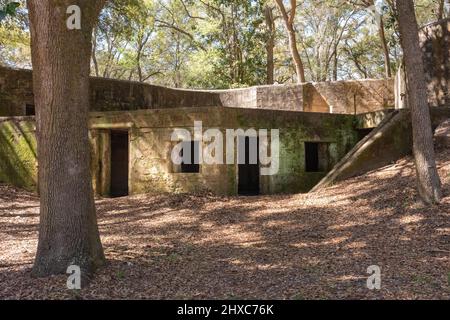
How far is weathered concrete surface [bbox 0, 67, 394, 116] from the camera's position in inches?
591

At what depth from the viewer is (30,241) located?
274 inches

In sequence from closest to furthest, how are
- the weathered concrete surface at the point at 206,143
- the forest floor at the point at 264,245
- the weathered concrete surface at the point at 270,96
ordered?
the forest floor at the point at 264,245
the weathered concrete surface at the point at 206,143
the weathered concrete surface at the point at 270,96

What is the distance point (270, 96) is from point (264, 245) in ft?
35.8

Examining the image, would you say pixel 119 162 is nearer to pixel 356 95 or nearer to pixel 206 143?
pixel 206 143

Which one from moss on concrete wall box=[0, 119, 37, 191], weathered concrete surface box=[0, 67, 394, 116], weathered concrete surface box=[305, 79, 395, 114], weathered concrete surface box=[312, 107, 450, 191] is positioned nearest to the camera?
weathered concrete surface box=[312, 107, 450, 191]

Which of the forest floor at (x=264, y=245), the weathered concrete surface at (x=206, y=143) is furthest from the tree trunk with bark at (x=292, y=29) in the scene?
the forest floor at (x=264, y=245)

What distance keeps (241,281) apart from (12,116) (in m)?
10.4

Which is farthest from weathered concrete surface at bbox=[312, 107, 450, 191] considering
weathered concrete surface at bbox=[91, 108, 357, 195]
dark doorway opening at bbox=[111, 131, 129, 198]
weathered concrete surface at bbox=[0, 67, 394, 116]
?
dark doorway opening at bbox=[111, 131, 129, 198]

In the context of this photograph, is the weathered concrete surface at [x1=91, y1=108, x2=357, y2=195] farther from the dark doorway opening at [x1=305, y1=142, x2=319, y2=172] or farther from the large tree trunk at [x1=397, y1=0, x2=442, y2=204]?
the large tree trunk at [x1=397, y1=0, x2=442, y2=204]

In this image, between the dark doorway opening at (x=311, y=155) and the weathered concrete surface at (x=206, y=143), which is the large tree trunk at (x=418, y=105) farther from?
the dark doorway opening at (x=311, y=155)

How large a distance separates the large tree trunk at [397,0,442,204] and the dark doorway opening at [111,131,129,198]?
8.72 meters

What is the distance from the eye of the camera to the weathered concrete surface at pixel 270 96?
15.0m

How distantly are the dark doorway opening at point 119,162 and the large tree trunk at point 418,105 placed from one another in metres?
8.72

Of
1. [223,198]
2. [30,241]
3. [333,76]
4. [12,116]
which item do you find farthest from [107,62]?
[30,241]
